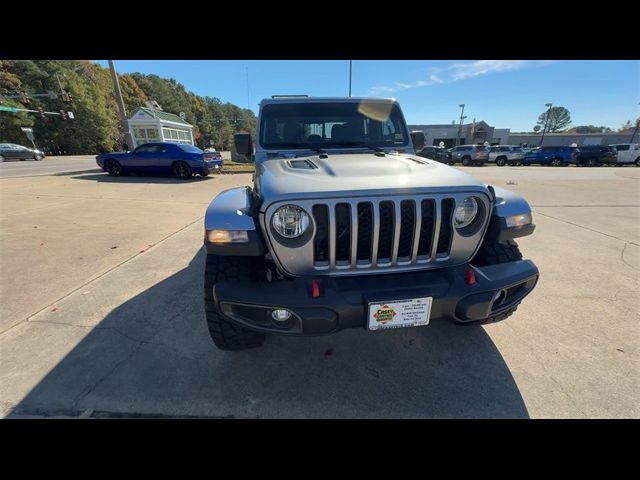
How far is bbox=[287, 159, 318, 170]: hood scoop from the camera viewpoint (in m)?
2.18

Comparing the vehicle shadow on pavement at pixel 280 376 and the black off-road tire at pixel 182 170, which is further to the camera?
the black off-road tire at pixel 182 170

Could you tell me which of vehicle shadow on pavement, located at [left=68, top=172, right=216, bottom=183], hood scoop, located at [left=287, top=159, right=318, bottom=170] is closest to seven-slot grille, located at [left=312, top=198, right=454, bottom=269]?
hood scoop, located at [left=287, top=159, right=318, bottom=170]

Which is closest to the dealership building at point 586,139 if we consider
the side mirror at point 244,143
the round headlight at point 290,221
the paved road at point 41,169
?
the paved road at point 41,169

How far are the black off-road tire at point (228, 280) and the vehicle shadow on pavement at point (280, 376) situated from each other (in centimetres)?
28

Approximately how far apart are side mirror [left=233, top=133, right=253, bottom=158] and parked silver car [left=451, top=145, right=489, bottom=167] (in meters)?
25.3

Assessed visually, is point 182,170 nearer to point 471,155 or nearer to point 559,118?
point 471,155

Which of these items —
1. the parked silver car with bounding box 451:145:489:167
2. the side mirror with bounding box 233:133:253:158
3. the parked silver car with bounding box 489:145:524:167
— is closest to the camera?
the side mirror with bounding box 233:133:253:158

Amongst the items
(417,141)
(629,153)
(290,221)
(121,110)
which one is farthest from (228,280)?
(629,153)

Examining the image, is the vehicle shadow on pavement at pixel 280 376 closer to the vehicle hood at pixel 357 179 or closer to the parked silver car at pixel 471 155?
the vehicle hood at pixel 357 179

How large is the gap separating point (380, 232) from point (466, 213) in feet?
1.96

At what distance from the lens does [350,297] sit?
166 centimetres

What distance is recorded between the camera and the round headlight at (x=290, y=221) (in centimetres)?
170

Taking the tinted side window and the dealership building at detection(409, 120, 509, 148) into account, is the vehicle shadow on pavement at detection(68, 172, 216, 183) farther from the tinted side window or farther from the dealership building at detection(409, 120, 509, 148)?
the dealership building at detection(409, 120, 509, 148)
